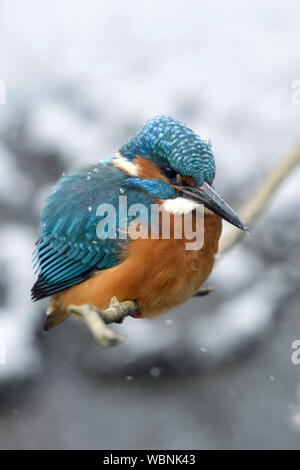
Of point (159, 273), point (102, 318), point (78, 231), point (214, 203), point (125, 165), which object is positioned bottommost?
point (102, 318)

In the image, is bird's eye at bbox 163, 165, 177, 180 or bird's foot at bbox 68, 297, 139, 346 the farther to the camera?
bird's eye at bbox 163, 165, 177, 180

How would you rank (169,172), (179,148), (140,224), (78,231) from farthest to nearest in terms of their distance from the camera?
(78,231), (140,224), (169,172), (179,148)

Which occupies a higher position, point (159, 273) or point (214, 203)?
point (214, 203)

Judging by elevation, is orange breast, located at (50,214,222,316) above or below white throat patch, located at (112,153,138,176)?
below

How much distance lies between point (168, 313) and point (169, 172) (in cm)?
211

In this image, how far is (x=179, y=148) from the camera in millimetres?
2525

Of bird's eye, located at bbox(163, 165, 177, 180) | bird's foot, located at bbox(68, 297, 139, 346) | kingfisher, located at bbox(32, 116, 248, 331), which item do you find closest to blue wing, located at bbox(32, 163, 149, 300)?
kingfisher, located at bbox(32, 116, 248, 331)

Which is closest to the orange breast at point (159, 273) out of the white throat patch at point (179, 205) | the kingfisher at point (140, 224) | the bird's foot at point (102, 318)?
the kingfisher at point (140, 224)

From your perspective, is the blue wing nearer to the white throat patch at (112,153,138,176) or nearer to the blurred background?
the white throat patch at (112,153,138,176)

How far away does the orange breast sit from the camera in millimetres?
2715

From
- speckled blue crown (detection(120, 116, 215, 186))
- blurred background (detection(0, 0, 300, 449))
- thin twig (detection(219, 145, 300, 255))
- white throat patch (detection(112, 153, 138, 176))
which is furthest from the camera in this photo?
blurred background (detection(0, 0, 300, 449))

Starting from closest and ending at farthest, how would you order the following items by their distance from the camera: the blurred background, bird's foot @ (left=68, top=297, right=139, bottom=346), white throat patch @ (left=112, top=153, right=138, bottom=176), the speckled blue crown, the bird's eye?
bird's foot @ (left=68, top=297, right=139, bottom=346), the speckled blue crown, the bird's eye, white throat patch @ (left=112, top=153, right=138, bottom=176), the blurred background

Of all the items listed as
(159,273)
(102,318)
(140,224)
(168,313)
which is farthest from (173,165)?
(168,313)

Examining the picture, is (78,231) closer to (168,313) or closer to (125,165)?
(125,165)
